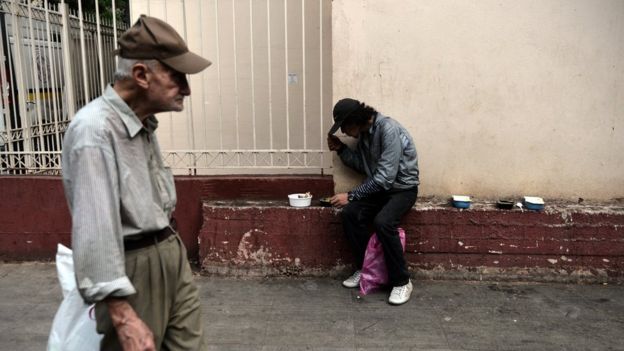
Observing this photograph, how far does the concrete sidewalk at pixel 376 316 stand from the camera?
3.73 metres

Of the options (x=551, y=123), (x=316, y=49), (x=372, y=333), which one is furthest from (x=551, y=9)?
(x=372, y=333)

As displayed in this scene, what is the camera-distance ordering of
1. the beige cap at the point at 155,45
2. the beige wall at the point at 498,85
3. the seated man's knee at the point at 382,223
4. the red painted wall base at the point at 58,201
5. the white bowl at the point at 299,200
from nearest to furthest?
the beige cap at the point at 155,45 → the seated man's knee at the point at 382,223 → the beige wall at the point at 498,85 → the white bowl at the point at 299,200 → the red painted wall base at the point at 58,201

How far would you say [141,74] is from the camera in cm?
200

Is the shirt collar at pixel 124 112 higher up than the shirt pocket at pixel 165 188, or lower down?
higher up

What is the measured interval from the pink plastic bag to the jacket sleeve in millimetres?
2822

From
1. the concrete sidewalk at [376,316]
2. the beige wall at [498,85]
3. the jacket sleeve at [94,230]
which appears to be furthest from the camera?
the beige wall at [498,85]

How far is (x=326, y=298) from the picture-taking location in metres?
4.43

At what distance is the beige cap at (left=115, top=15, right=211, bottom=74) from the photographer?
1.95 metres

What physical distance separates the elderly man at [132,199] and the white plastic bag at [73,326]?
196 mm

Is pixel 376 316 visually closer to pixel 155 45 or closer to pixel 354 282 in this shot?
pixel 354 282

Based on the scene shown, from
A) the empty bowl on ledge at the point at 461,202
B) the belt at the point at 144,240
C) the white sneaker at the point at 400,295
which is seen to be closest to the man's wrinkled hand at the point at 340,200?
the white sneaker at the point at 400,295

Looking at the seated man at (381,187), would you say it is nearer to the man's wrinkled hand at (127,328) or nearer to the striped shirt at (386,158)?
the striped shirt at (386,158)

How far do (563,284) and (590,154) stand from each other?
1.08m

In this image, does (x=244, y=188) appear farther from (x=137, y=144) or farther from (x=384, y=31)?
(x=137, y=144)
